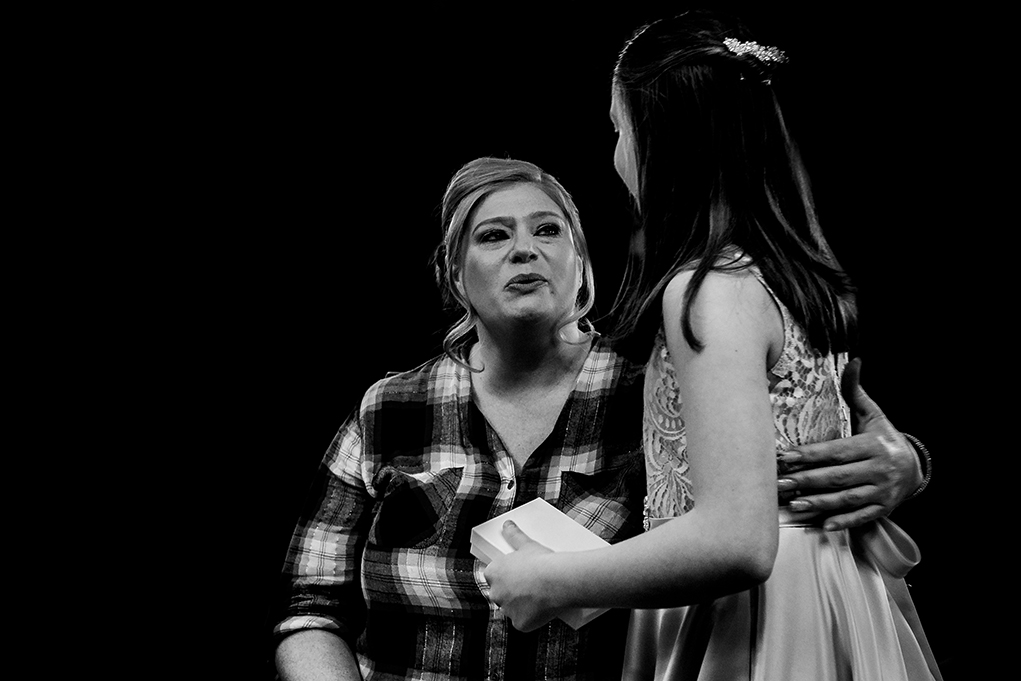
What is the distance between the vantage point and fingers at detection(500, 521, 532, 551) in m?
1.07

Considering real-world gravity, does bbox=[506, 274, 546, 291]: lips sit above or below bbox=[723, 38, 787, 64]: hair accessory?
below

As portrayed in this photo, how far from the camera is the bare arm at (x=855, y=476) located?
103cm

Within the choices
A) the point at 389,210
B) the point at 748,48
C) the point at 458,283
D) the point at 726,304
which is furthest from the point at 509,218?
the point at 726,304

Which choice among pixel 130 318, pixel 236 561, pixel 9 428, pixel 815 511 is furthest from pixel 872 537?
pixel 9 428

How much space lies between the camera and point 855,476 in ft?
3.47

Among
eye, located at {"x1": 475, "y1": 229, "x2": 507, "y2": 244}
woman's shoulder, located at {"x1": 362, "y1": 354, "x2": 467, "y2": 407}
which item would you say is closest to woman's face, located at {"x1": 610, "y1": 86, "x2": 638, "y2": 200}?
eye, located at {"x1": 475, "y1": 229, "x2": 507, "y2": 244}

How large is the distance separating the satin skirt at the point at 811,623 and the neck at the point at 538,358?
1.78 ft

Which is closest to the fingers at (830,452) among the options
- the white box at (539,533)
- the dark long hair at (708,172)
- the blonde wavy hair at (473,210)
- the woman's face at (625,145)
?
the dark long hair at (708,172)

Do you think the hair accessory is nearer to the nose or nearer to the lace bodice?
the lace bodice

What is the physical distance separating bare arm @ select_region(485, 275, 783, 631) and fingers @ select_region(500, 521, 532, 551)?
0.09m

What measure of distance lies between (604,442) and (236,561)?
0.81 metres

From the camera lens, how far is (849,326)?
1.07m

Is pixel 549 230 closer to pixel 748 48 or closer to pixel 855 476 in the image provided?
pixel 748 48

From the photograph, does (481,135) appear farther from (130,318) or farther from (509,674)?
(509,674)
